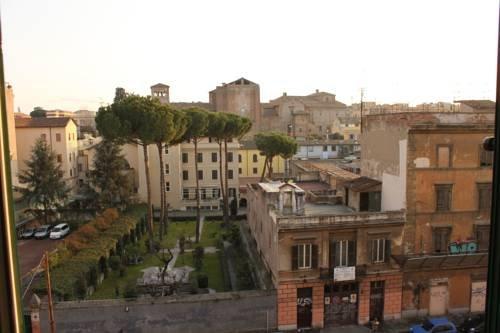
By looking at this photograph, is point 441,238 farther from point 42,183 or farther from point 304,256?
point 42,183

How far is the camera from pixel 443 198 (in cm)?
1839

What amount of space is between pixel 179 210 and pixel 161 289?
21.0 metres

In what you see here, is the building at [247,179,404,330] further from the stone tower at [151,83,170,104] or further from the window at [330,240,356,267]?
the stone tower at [151,83,170,104]

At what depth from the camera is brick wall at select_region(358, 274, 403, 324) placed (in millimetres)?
18016

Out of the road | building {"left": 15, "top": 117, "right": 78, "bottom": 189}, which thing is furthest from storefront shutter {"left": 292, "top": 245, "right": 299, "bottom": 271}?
building {"left": 15, "top": 117, "right": 78, "bottom": 189}

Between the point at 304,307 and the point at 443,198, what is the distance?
25.1 ft

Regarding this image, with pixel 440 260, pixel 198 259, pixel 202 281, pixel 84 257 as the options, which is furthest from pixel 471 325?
pixel 84 257

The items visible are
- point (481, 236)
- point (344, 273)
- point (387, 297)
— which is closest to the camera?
point (344, 273)

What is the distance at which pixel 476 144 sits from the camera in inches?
715

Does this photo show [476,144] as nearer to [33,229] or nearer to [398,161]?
[398,161]

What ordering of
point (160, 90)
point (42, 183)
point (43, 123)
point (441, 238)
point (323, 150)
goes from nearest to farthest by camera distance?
point (441, 238)
point (42, 183)
point (43, 123)
point (323, 150)
point (160, 90)

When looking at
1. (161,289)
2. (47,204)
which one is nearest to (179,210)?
(47,204)

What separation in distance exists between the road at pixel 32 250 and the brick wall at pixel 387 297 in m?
17.8

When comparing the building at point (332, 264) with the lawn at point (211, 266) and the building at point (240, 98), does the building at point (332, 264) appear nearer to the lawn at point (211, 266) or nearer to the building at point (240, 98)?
the lawn at point (211, 266)
